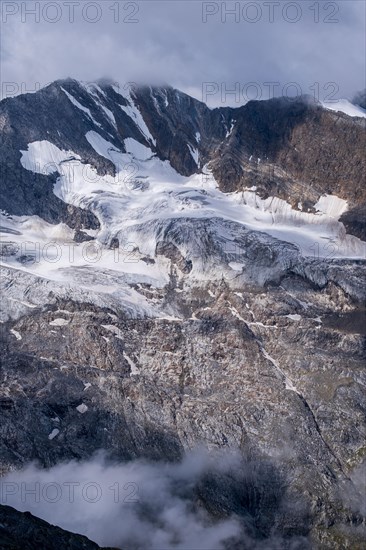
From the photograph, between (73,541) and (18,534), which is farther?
(73,541)

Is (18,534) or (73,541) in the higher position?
(18,534)
